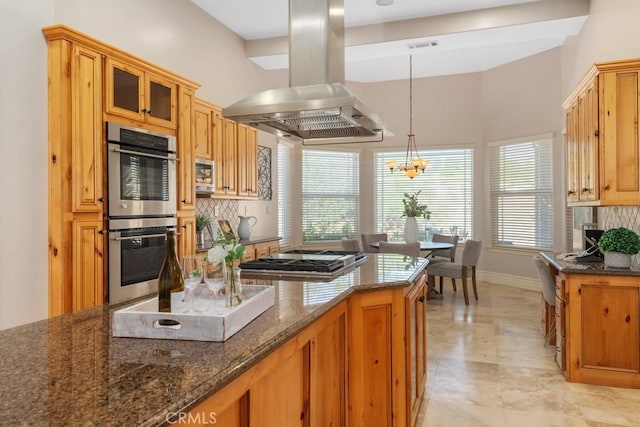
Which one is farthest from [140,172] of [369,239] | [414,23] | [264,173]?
[369,239]

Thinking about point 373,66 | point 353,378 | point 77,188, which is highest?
point 373,66

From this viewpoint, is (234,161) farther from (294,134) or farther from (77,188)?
(77,188)

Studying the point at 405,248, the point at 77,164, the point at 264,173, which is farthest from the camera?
the point at 264,173

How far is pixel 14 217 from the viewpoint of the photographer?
108 inches

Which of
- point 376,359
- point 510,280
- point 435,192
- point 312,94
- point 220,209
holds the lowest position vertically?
point 510,280

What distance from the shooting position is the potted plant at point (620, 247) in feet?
10.5

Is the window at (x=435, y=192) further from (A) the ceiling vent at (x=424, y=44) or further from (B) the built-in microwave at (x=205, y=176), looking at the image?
(B) the built-in microwave at (x=205, y=176)

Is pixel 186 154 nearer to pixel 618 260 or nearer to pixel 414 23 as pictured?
pixel 414 23

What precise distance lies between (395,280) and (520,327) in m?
3.21

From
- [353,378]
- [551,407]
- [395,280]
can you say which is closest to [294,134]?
[395,280]

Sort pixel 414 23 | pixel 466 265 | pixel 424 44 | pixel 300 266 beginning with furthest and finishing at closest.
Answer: pixel 466 265 → pixel 424 44 → pixel 414 23 → pixel 300 266

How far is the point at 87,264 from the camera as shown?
296 centimetres

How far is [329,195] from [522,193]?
3.18 metres

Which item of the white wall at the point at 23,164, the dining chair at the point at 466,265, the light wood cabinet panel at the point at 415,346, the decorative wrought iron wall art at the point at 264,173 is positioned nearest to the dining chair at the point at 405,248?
the dining chair at the point at 466,265
